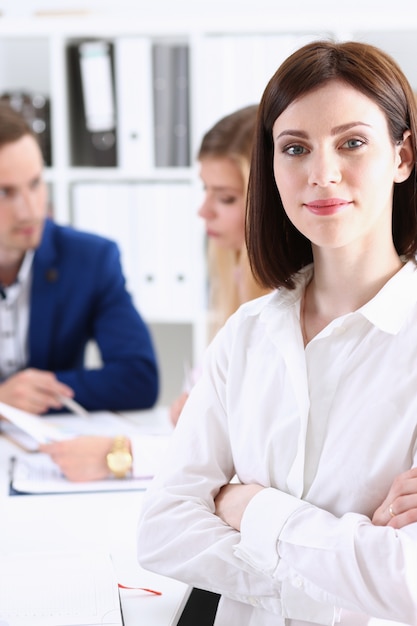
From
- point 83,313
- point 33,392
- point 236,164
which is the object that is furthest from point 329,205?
point 83,313

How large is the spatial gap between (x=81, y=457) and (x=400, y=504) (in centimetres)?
80

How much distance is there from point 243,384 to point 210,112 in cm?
194

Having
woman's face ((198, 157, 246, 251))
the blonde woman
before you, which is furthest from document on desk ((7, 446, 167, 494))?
woman's face ((198, 157, 246, 251))

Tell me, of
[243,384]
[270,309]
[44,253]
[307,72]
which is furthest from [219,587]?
[44,253]

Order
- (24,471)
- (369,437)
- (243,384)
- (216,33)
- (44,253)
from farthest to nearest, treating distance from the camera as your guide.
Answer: (216,33), (44,253), (24,471), (243,384), (369,437)

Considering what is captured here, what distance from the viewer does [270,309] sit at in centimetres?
122

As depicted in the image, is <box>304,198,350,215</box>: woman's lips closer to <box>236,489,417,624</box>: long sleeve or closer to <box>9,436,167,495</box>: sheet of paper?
<box>236,489,417,624</box>: long sleeve

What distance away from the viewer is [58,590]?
117 cm

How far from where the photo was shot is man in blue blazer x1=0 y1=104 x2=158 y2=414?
229cm

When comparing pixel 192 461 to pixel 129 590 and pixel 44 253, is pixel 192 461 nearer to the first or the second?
pixel 129 590

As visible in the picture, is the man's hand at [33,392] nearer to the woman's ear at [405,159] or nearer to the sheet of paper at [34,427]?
the sheet of paper at [34,427]

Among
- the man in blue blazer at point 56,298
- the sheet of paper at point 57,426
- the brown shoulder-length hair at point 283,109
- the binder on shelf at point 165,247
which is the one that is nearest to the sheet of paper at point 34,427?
the sheet of paper at point 57,426

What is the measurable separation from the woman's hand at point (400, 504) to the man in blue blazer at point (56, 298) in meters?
1.27

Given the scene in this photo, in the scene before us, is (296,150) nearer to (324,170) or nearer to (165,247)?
(324,170)
